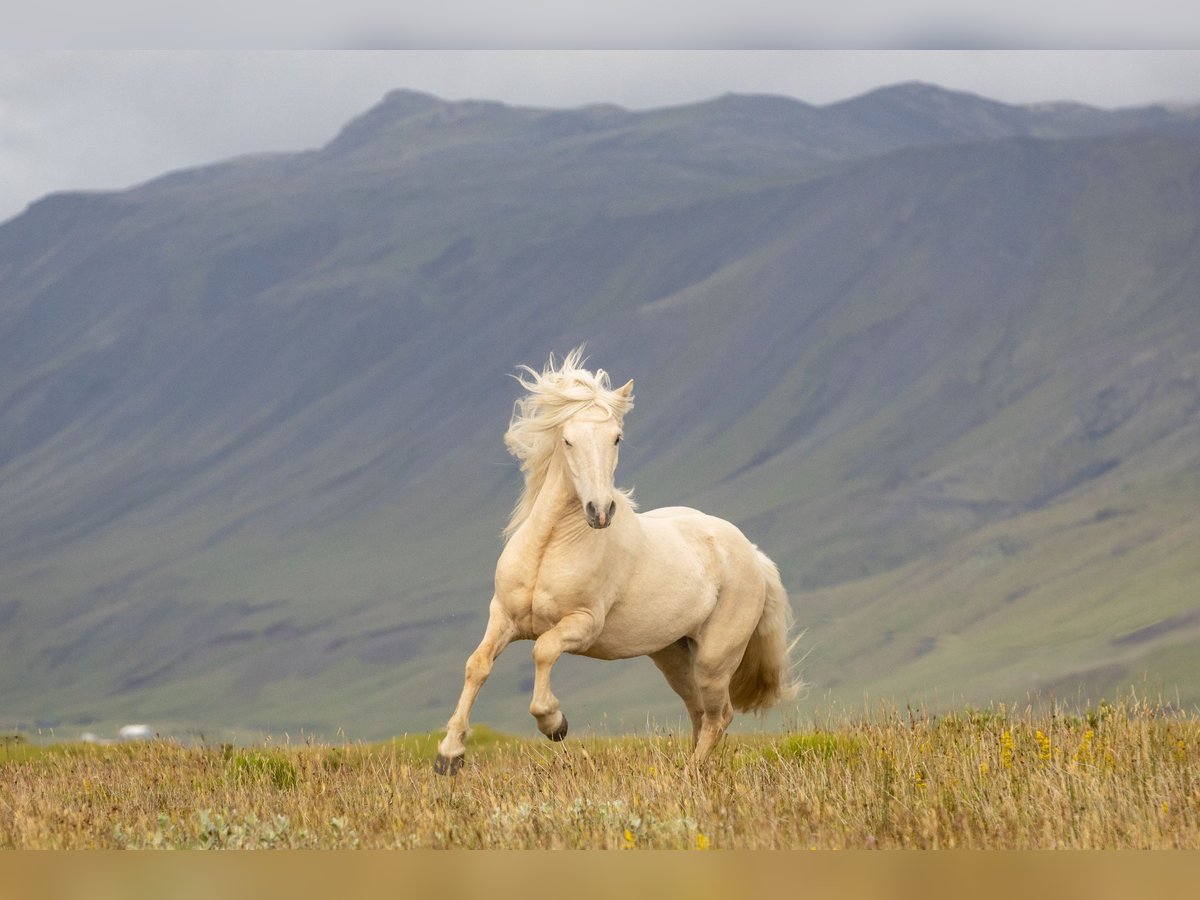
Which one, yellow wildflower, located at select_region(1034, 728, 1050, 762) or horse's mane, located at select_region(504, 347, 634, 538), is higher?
horse's mane, located at select_region(504, 347, 634, 538)

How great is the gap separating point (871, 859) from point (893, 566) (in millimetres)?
161945

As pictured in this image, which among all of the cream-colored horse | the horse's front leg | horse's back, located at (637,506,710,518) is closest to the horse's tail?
the cream-colored horse

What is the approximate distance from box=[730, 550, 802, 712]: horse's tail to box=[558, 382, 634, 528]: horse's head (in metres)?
2.52

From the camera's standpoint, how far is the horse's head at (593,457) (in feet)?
33.7

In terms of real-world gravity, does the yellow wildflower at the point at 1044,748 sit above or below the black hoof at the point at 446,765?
below

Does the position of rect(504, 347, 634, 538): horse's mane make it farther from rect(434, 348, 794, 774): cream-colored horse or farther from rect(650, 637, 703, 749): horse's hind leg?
rect(650, 637, 703, 749): horse's hind leg

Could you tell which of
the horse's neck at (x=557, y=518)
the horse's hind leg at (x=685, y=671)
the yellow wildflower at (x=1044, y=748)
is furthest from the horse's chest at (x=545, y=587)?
the yellow wildflower at (x=1044, y=748)

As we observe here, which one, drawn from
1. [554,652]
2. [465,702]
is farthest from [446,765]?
[554,652]

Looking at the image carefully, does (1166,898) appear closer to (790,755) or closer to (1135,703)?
(790,755)

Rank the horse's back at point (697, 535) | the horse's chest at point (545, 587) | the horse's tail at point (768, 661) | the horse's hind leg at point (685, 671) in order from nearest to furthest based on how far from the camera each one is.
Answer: the horse's chest at point (545, 587)
the horse's back at point (697, 535)
the horse's hind leg at point (685, 671)
the horse's tail at point (768, 661)

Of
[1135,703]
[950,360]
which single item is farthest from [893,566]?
[1135,703]

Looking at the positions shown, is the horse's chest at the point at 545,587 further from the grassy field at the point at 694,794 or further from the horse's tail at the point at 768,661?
the horse's tail at the point at 768,661

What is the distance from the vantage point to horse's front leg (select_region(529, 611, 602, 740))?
34.4 feet

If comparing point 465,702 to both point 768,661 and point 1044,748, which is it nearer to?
point 1044,748
